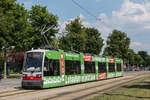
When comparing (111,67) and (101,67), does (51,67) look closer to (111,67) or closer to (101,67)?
(101,67)

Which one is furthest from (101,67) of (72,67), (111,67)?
(72,67)

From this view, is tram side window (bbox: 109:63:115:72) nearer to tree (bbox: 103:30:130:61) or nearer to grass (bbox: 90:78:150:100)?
grass (bbox: 90:78:150:100)

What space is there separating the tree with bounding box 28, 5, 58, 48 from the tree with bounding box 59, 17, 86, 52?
610 centimetres

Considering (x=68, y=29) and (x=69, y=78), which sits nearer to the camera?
(x=69, y=78)

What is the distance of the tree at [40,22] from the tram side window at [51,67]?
23148 millimetres

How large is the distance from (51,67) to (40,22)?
2545cm

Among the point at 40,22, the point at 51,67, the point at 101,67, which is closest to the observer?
the point at 51,67

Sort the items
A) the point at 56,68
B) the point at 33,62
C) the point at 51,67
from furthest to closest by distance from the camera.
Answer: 1. the point at 56,68
2. the point at 51,67
3. the point at 33,62

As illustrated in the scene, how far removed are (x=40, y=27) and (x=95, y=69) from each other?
60.4 feet

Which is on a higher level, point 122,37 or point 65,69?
point 122,37

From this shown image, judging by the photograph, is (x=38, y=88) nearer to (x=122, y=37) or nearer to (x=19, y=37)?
(x=19, y=37)

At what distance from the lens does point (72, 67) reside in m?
19.5

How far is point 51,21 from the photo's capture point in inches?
1602

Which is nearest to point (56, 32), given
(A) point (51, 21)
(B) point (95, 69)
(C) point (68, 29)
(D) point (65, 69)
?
(A) point (51, 21)
